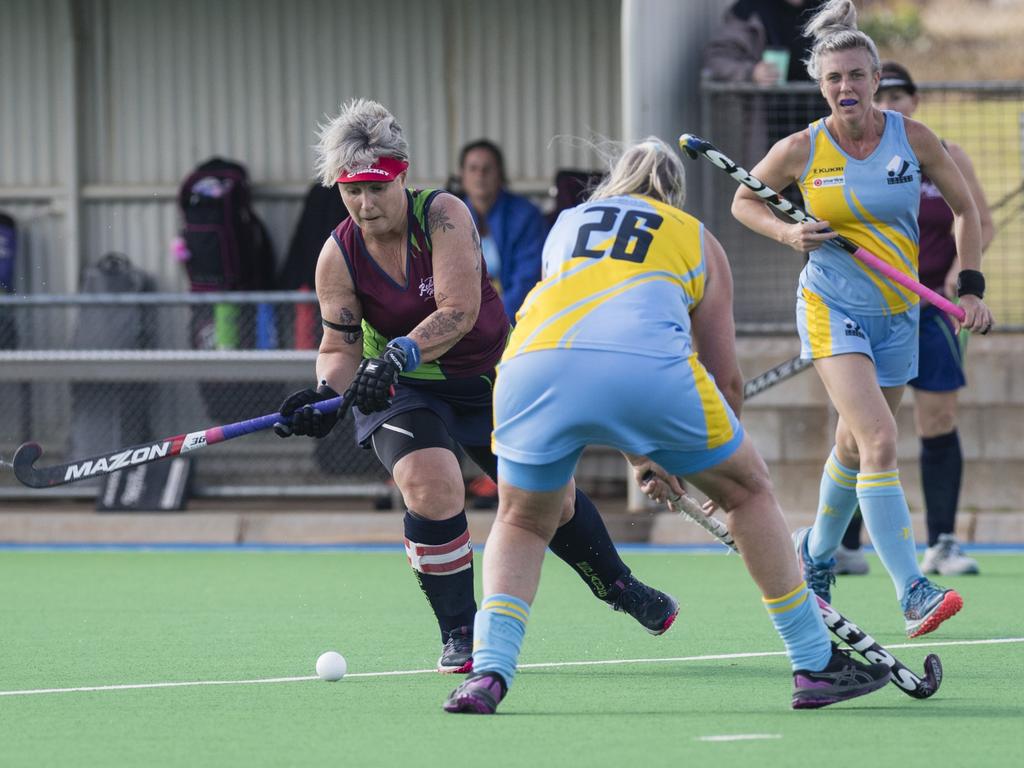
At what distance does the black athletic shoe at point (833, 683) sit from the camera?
15.5 feet

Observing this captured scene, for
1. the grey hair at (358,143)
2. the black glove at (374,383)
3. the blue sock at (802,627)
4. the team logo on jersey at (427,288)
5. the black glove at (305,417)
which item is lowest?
the blue sock at (802,627)

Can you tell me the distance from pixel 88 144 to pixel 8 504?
235cm

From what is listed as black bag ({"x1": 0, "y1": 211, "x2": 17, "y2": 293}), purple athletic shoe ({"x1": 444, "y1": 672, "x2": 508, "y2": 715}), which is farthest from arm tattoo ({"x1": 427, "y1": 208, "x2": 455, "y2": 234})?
black bag ({"x1": 0, "y1": 211, "x2": 17, "y2": 293})

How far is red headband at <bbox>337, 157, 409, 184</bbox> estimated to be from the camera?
5.46 meters

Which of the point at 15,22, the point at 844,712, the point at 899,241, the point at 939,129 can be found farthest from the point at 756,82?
the point at 844,712

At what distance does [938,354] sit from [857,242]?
5.82 feet

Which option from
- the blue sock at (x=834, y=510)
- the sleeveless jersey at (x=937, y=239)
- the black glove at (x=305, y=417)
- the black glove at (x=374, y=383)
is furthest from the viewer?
the sleeveless jersey at (x=937, y=239)

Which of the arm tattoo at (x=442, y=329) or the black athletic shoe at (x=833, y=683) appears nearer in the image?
the black athletic shoe at (x=833, y=683)

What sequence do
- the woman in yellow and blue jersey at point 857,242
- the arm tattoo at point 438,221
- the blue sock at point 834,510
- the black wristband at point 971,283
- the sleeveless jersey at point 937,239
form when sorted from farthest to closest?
the sleeveless jersey at point 937,239 → the blue sock at point 834,510 → the black wristband at point 971,283 → the woman in yellow and blue jersey at point 857,242 → the arm tattoo at point 438,221

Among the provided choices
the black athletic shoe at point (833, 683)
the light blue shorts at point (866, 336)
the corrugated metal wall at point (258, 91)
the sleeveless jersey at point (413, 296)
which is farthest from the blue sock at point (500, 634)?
the corrugated metal wall at point (258, 91)

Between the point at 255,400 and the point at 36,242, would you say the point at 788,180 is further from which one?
the point at 36,242

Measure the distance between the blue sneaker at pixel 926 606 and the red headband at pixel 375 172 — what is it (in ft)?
6.84

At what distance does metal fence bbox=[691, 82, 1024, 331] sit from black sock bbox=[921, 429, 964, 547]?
2.36 meters

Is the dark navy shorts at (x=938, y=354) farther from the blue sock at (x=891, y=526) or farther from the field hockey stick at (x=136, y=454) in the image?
the field hockey stick at (x=136, y=454)
